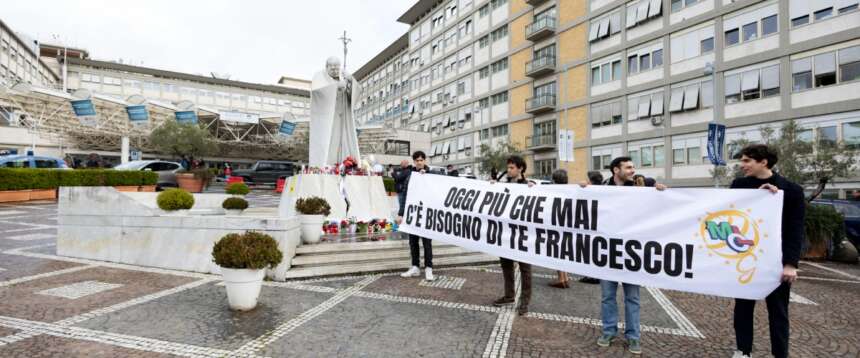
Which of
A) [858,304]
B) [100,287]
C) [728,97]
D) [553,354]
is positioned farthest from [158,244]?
[728,97]

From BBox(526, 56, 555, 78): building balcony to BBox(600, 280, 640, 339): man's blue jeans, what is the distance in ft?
110

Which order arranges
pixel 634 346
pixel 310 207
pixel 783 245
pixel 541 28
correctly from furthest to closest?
pixel 541 28 < pixel 310 207 < pixel 634 346 < pixel 783 245

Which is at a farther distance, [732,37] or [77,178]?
[732,37]

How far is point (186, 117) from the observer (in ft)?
123

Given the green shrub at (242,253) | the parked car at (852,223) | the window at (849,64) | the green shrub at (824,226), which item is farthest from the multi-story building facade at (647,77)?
the green shrub at (242,253)

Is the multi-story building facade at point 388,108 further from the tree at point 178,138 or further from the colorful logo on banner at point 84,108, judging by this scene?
the colorful logo on banner at point 84,108

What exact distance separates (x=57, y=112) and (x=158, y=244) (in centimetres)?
3413

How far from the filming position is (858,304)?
6324 mm

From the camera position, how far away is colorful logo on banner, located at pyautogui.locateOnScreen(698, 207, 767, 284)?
3827 millimetres

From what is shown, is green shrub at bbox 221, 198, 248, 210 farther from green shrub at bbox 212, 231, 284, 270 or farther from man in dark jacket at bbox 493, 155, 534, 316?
man in dark jacket at bbox 493, 155, 534, 316

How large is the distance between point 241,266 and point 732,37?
28.7 metres

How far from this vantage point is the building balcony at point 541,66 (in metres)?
35.6

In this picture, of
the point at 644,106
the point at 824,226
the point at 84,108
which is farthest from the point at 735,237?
the point at 84,108

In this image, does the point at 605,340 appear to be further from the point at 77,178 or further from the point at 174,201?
the point at 77,178
